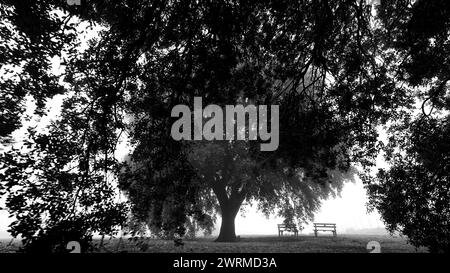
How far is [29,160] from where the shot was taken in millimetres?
6133

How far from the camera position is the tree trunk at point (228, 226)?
954 inches

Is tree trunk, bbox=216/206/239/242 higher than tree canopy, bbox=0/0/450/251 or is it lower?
lower

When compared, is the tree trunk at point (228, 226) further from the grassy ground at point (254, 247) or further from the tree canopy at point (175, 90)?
the tree canopy at point (175, 90)

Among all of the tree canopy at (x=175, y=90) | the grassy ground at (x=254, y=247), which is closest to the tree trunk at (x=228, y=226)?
the grassy ground at (x=254, y=247)

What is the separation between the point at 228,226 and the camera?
25000 mm

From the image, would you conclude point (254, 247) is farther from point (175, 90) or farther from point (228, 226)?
point (175, 90)

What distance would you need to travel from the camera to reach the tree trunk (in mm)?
24241

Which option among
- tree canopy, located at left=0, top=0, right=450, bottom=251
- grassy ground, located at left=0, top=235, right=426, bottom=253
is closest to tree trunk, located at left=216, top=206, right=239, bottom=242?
grassy ground, located at left=0, top=235, right=426, bottom=253

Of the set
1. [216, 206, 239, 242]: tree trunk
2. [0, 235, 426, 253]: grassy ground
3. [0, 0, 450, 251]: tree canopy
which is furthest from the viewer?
[216, 206, 239, 242]: tree trunk

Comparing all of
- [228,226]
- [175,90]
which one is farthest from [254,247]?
[175,90]

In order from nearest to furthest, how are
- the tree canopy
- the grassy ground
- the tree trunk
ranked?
the tree canopy, the grassy ground, the tree trunk

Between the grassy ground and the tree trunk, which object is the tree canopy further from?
the tree trunk

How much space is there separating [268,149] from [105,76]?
18.2 ft
